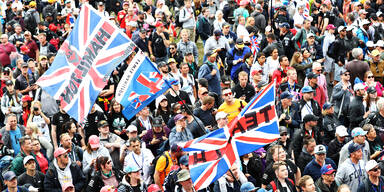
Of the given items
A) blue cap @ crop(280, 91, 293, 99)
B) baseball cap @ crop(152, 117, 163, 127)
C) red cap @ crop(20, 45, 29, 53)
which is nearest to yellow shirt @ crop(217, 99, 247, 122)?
blue cap @ crop(280, 91, 293, 99)

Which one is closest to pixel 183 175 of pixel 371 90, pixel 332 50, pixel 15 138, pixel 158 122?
pixel 158 122

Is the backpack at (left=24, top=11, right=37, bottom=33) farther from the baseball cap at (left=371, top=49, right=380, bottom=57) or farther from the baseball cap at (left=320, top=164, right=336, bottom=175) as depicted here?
the baseball cap at (left=320, top=164, right=336, bottom=175)

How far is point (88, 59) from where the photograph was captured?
37.1ft

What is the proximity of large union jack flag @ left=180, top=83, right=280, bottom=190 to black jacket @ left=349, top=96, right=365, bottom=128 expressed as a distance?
16.1ft

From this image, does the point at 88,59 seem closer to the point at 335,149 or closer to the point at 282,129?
the point at 282,129

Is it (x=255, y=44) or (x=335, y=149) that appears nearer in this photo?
(x=335, y=149)

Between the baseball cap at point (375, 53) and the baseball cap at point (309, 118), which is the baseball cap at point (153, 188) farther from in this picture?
the baseball cap at point (375, 53)

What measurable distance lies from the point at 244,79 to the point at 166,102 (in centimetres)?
170

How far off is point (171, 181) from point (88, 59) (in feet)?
6.96

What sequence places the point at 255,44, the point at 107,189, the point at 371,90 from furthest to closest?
1. the point at 255,44
2. the point at 371,90
3. the point at 107,189

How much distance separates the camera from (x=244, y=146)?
10.6 m

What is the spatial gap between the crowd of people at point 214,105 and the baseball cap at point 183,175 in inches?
0.7

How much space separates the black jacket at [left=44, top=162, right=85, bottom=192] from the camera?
40.9 feet

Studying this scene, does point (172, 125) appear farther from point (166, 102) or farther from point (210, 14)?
point (210, 14)
